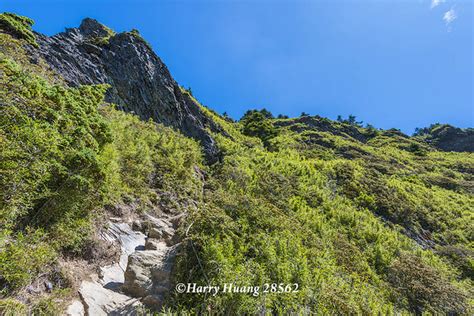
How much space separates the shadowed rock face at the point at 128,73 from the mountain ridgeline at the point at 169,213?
0.38ft

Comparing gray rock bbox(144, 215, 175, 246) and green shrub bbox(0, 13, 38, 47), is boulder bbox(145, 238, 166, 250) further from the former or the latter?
green shrub bbox(0, 13, 38, 47)

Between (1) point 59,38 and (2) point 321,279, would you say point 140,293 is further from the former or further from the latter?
(1) point 59,38

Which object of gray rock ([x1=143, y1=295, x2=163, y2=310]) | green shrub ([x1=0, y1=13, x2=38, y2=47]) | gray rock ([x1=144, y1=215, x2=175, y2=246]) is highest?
green shrub ([x1=0, y1=13, x2=38, y2=47])

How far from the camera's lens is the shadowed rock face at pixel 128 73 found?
16469 millimetres

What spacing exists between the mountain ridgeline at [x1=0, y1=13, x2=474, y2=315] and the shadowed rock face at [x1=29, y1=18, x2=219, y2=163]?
12 cm

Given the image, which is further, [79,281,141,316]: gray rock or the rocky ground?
the rocky ground

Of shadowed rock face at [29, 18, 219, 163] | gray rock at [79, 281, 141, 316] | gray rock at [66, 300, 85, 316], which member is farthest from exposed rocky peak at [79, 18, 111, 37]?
gray rock at [66, 300, 85, 316]

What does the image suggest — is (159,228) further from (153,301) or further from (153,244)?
(153,301)

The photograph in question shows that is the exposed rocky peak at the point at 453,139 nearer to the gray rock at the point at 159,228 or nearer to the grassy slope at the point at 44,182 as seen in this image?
the gray rock at the point at 159,228

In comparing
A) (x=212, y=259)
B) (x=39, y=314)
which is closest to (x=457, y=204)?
(x=212, y=259)

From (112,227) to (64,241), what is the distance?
211cm

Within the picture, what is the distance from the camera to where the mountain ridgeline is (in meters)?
5.00

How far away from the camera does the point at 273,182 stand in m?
15.7

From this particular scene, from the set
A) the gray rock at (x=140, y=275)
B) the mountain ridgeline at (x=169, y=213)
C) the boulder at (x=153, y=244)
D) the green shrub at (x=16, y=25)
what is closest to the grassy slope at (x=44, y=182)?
the mountain ridgeline at (x=169, y=213)
